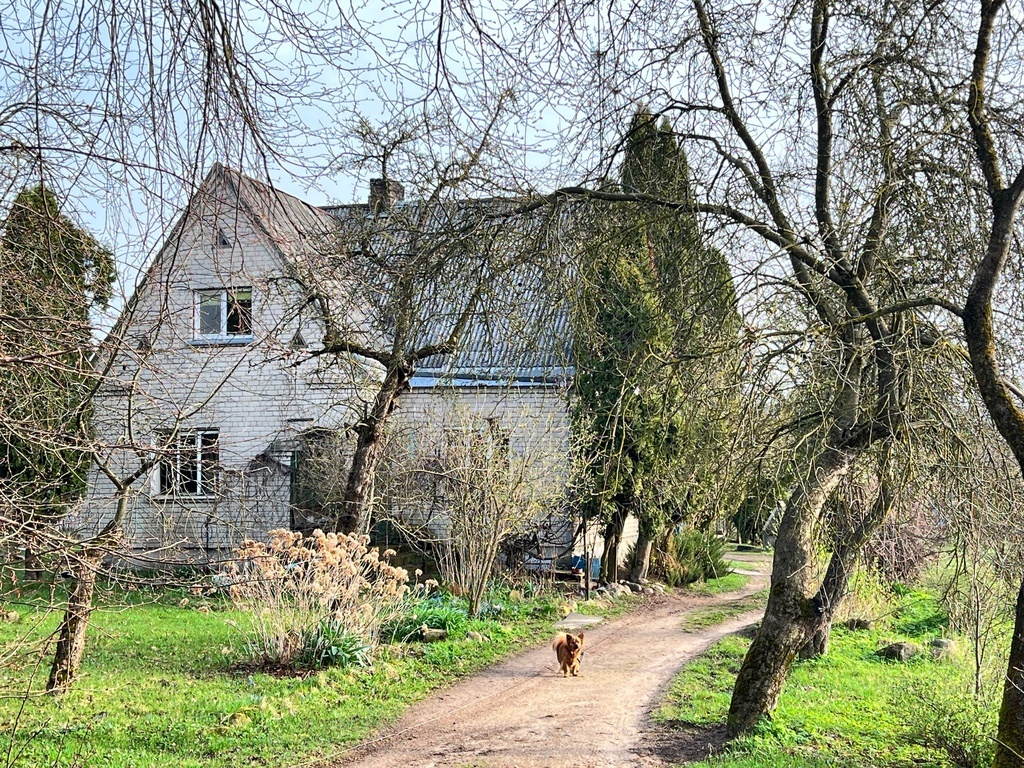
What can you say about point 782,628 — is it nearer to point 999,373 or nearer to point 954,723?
point 954,723

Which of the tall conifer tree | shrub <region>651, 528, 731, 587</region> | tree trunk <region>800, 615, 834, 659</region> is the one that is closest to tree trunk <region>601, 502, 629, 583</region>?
shrub <region>651, 528, 731, 587</region>

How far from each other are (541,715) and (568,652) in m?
1.70

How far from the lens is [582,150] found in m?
6.17

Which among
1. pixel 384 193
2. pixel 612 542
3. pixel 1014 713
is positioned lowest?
pixel 1014 713

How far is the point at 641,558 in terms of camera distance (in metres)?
18.8

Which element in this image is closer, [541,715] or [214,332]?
[214,332]

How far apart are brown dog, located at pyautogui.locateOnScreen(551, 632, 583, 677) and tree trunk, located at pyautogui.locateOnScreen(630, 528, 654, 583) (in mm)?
8582

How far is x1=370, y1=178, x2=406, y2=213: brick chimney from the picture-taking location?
7297 mm

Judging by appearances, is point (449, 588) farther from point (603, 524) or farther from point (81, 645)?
point (81, 645)

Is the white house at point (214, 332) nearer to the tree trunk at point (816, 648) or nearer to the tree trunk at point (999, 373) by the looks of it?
the tree trunk at point (999, 373)

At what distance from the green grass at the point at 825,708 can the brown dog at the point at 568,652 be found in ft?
3.86

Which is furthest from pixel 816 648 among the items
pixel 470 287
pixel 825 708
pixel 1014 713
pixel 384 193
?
pixel 470 287

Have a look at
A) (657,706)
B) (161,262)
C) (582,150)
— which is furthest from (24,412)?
(657,706)

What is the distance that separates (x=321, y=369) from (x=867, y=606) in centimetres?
1032
